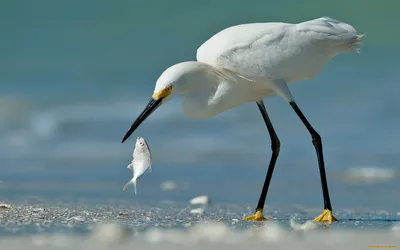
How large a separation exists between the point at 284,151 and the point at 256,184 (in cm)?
353

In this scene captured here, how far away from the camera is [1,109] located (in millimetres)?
19703

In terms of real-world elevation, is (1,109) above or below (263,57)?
above

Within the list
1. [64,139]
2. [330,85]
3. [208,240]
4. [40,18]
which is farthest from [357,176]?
[40,18]

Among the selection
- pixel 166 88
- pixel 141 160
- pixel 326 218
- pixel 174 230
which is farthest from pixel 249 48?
pixel 174 230

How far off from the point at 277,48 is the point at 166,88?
1.07m

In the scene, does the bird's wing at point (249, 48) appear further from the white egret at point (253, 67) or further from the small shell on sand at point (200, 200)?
the small shell on sand at point (200, 200)

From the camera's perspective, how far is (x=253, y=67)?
7629 millimetres

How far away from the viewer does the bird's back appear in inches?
300

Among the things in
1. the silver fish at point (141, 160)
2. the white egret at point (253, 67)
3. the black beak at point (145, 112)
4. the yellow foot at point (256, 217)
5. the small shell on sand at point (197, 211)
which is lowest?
the yellow foot at point (256, 217)

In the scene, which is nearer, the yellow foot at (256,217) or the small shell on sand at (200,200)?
the yellow foot at (256,217)

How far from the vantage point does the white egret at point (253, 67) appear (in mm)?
7639

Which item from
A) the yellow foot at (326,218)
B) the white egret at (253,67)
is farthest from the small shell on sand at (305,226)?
the white egret at (253,67)

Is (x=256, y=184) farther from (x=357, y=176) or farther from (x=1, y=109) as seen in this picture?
(x=1, y=109)

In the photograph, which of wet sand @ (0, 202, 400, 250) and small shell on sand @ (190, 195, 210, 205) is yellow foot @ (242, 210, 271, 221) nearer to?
wet sand @ (0, 202, 400, 250)
